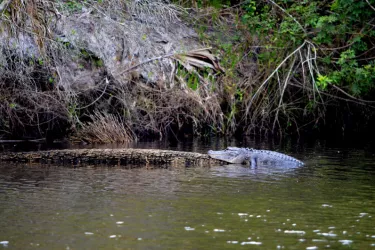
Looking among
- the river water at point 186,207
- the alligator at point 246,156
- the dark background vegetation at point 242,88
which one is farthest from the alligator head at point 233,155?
the dark background vegetation at point 242,88

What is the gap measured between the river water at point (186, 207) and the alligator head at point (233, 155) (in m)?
1.05

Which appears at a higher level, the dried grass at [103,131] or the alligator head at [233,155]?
the dried grass at [103,131]

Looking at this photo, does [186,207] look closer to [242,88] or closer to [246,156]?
[246,156]

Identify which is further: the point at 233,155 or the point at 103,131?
the point at 103,131

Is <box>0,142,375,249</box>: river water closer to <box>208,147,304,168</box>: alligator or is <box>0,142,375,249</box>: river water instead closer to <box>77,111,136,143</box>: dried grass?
<box>208,147,304,168</box>: alligator

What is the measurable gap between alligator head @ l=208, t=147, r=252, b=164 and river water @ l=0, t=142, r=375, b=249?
3.46 ft

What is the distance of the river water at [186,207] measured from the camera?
8.74 meters

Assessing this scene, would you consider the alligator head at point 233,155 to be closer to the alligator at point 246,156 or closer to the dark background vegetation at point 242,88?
the alligator at point 246,156

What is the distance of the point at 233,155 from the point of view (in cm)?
1708

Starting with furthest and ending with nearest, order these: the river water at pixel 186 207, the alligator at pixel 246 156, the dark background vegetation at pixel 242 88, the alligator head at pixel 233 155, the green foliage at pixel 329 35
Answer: the green foliage at pixel 329 35 → the dark background vegetation at pixel 242 88 → the alligator head at pixel 233 155 → the alligator at pixel 246 156 → the river water at pixel 186 207

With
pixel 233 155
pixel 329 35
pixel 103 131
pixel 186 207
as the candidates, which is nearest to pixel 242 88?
pixel 329 35

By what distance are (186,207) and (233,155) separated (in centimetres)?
635

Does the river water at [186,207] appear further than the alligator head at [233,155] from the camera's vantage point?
No

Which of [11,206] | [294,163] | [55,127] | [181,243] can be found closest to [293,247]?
[181,243]
